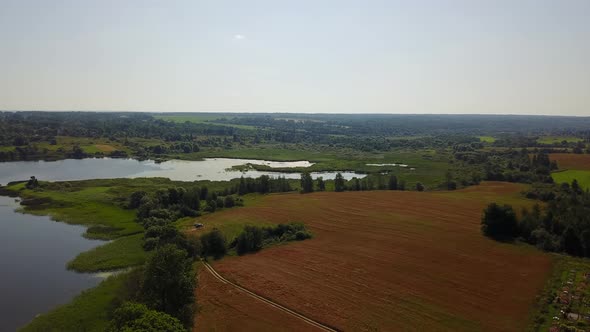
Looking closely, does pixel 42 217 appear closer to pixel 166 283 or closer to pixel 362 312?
pixel 166 283

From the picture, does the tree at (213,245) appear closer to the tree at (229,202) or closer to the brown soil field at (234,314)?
the brown soil field at (234,314)

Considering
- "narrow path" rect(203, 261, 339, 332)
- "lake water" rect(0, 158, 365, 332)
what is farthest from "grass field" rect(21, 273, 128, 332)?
"narrow path" rect(203, 261, 339, 332)

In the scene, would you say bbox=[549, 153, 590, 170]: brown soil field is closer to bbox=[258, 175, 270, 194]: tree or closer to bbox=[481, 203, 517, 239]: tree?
bbox=[481, 203, 517, 239]: tree

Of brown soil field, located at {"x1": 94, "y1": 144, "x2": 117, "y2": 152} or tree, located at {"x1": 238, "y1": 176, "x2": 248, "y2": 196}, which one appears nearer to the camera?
tree, located at {"x1": 238, "y1": 176, "x2": 248, "y2": 196}

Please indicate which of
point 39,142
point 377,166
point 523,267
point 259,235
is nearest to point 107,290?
point 259,235

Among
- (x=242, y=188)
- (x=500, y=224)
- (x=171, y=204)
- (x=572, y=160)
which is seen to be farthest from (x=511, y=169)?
(x=171, y=204)

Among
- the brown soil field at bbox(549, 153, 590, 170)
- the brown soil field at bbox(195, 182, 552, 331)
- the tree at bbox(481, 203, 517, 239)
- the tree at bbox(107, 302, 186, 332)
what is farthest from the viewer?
the brown soil field at bbox(549, 153, 590, 170)
